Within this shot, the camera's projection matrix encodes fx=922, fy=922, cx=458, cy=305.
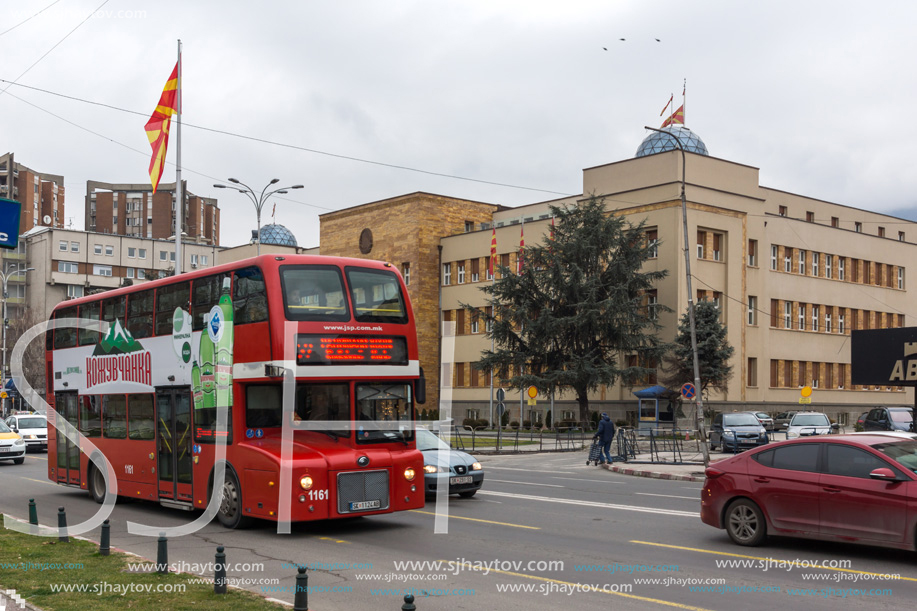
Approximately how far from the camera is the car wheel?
469 inches

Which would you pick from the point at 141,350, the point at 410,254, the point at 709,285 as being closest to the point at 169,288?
the point at 141,350

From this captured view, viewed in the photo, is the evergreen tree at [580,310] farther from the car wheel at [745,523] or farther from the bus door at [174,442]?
the car wheel at [745,523]

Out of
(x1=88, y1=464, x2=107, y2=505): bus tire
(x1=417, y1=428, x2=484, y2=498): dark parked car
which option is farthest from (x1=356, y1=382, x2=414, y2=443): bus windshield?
(x1=88, y1=464, x2=107, y2=505): bus tire

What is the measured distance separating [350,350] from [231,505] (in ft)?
10.2

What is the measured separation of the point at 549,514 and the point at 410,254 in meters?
54.2

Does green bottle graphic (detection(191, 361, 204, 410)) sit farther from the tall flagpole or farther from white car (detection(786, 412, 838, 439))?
white car (detection(786, 412, 838, 439))

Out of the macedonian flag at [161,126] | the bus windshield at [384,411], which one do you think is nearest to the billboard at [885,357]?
the bus windshield at [384,411]

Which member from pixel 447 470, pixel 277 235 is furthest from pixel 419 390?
pixel 277 235

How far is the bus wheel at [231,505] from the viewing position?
13.9m

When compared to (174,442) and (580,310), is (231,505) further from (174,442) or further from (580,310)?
(580,310)

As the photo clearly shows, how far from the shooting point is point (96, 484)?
18391 millimetres

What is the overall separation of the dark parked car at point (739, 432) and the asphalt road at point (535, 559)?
18.4 metres

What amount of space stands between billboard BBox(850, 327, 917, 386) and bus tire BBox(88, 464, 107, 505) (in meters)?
25.7

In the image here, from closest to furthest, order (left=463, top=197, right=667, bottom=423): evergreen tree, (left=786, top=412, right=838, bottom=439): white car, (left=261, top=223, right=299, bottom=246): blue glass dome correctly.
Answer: (left=786, top=412, right=838, bottom=439): white car → (left=463, top=197, right=667, bottom=423): evergreen tree → (left=261, top=223, right=299, bottom=246): blue glass dome
